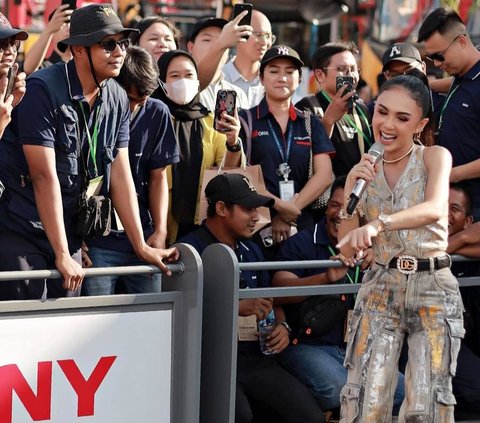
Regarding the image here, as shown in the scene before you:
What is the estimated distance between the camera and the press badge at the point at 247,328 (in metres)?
5.59

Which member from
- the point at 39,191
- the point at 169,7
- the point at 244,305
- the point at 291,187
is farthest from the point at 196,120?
the point at 169,7

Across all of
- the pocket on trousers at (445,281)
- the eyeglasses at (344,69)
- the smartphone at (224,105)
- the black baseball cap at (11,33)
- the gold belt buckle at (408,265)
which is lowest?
the pocket on trousers at (445,281)

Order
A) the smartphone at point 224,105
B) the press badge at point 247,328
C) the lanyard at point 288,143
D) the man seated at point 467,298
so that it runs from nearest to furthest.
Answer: the press badge at point 247,328 → the man seated at point 467,298 → the smartphone at point 224,105 → the lanyard at point 288,143

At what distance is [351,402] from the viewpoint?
476cm

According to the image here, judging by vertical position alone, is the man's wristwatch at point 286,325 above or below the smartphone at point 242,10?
below

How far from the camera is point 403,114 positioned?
4.70 metres

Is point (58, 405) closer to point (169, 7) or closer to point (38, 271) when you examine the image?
point (38, 271)

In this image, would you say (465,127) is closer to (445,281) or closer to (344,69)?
(344,69)

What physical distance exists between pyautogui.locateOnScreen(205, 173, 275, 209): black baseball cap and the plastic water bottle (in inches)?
24.0

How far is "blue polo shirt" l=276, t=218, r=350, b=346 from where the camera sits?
5.89m

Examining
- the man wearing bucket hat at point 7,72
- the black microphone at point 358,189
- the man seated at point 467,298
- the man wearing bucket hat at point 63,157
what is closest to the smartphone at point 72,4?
the man wearing bucket hat at point 63,157

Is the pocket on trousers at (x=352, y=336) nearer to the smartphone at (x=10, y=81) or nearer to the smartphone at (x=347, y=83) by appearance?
the smartphone at (x=10, y=81)

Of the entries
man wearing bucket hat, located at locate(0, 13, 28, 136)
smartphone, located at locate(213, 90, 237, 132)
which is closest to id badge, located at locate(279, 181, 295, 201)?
smartphone, located at locate(213, 90, 237, 132)

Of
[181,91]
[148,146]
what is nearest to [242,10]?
[181,91]
